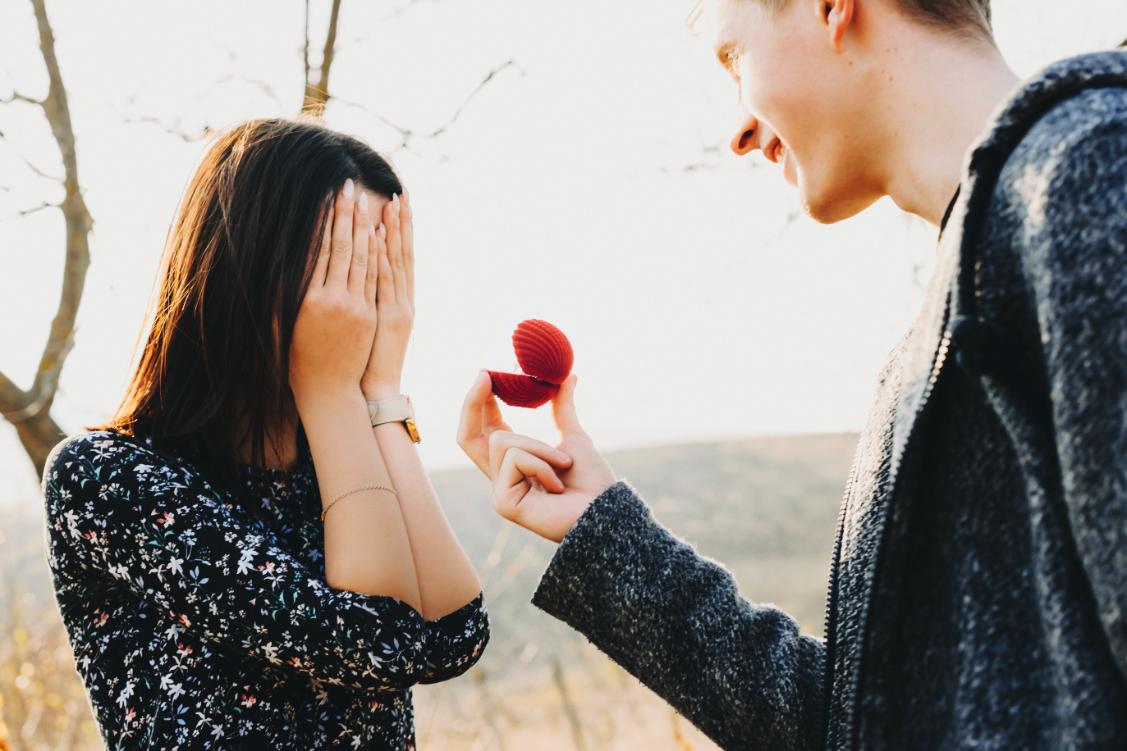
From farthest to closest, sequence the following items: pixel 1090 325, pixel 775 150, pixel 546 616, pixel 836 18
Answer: pixel 546 616, pixel 775 150, pixel 836 18, pixel 1090 325

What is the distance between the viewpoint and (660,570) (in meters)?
1.28

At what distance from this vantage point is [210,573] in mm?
1331

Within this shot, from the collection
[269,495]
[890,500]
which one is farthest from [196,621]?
[890,500]

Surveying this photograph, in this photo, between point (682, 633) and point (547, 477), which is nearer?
point (682, 633)

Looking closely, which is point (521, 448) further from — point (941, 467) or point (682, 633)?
point (941, 467)

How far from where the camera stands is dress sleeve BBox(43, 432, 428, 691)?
1322mm

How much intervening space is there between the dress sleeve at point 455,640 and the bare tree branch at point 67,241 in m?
1.64

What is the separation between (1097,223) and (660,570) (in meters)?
0.76

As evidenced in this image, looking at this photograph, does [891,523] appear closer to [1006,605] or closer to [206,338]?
[1006,605]

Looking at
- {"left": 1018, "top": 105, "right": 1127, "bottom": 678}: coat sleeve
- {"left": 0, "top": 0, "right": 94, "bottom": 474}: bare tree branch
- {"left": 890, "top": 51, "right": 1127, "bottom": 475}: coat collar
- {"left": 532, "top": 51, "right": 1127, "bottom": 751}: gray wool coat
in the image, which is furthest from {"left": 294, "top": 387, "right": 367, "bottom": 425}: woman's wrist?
{"left": 0, "top": 0, "right": 94, "bottom": 474}: bare tree branch

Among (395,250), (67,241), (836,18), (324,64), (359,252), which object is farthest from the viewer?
(324,64)

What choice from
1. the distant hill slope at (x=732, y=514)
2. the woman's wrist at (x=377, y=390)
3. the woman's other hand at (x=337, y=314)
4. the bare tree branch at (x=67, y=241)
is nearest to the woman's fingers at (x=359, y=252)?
the woman's other hand at (x=337, y=314)

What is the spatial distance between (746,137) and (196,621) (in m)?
1.13

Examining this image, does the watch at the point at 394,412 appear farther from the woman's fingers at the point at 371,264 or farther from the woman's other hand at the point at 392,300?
the woman's fingers at the point at 371,264
